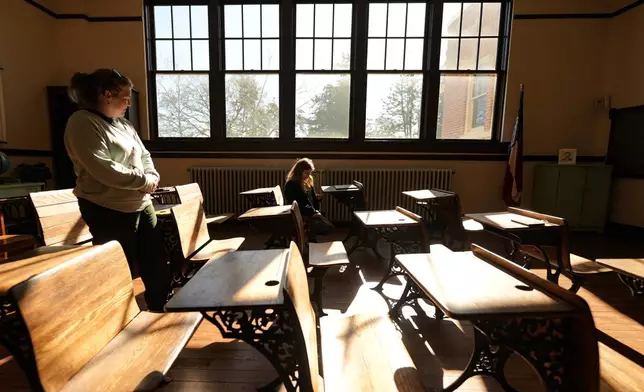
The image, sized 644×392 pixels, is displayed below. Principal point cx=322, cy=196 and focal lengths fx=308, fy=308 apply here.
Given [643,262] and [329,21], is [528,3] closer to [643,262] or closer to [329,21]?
[329,21]

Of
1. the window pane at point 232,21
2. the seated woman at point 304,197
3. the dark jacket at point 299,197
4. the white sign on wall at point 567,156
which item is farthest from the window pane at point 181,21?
the white sign on wall at point 567,156

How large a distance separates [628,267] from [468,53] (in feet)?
13.8

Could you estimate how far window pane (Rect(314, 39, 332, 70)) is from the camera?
Result: 4.93 metres

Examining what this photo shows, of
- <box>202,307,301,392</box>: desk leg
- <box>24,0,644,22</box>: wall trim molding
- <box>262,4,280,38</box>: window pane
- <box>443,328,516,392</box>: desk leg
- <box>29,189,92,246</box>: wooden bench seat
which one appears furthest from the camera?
<box>262,4,280,38</box>: window pane

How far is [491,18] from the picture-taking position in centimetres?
484

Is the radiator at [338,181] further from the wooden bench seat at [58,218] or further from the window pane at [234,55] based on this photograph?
the wooden bench seat at [58,218]

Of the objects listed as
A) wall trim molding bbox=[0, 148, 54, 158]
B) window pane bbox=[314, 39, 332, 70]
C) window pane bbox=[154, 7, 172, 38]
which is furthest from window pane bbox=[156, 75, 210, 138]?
window pane bbox=[314, 39, 332, 70]

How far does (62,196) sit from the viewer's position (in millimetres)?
1977

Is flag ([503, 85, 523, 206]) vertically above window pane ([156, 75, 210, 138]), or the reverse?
window pane ([156, 75, 210, 138])

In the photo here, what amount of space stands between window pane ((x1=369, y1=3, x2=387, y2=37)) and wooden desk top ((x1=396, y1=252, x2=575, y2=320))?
440cm

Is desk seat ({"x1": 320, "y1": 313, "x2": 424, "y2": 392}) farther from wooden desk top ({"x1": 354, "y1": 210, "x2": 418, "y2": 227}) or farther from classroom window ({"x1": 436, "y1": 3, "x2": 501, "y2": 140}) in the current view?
classroom window ({"x1": 436, "y1": 3, "x2": 501, "y2": 140})

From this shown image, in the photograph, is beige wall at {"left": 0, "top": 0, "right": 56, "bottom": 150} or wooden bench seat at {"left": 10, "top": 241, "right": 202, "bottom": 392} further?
beige wall at {"left": 0, "top": 0, "right": 56, "bottom": 150}

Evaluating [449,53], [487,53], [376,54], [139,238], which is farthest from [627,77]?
[139,238]

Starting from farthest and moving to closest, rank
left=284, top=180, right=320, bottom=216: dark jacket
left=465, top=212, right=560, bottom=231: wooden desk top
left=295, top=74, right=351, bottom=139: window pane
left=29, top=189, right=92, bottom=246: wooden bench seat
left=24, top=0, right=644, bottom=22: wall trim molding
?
left=295, top=74, right=351, bottom=139: window pane
left=24, top=0, right=644, bottom=22: wall trim molding
left=284, top=180, right=320, bottom=216: dark jacket
left=465, top=212, right=560, bottom=231: wooden desk top
left=29, top=189, right=92, bottom=246: wooden bench seat
